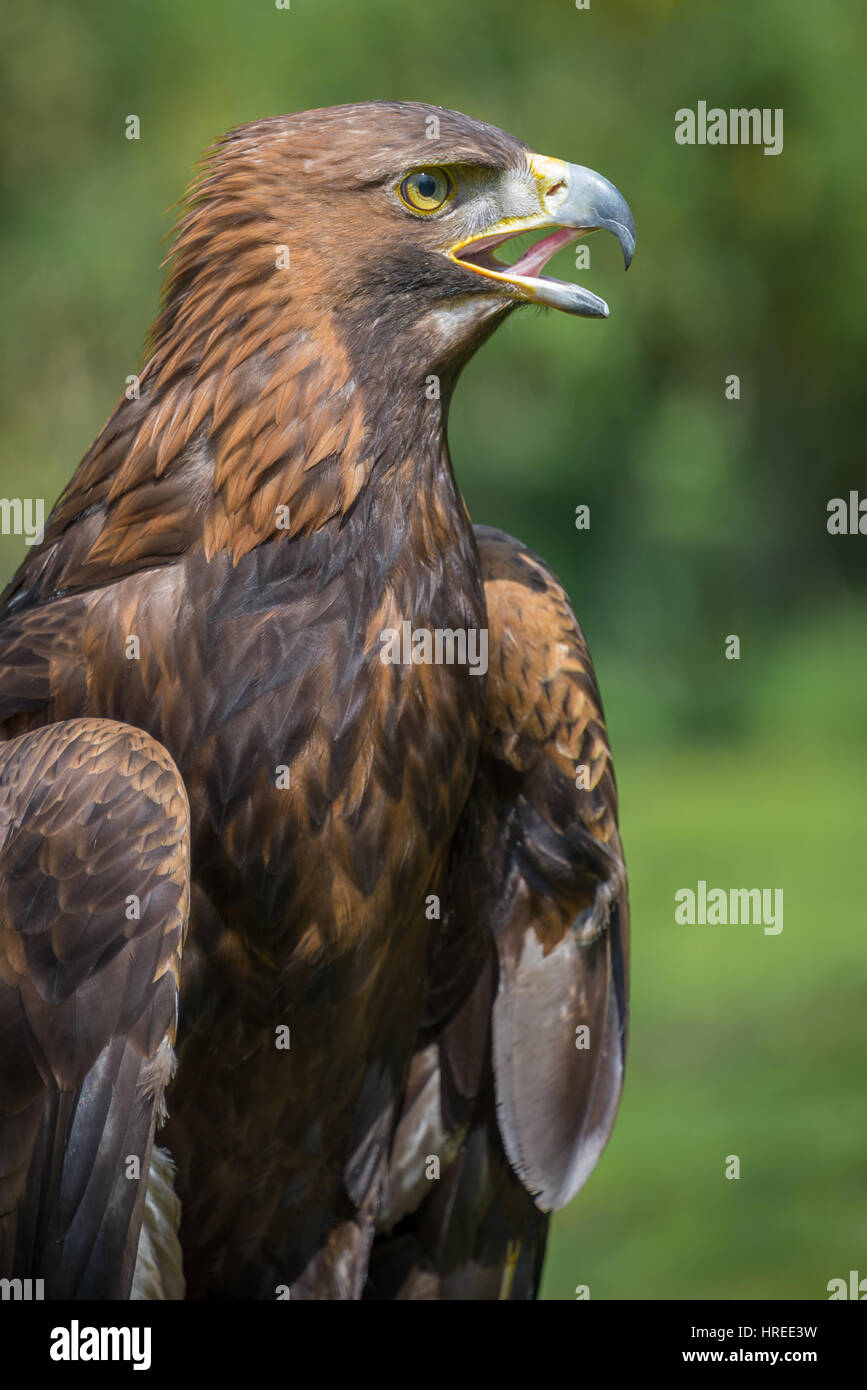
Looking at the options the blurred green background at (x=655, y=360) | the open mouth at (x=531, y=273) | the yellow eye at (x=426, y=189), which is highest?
the blurred green background at (x=655, y=360)

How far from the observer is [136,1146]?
2465 millimetres

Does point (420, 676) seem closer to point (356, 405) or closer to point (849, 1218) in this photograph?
point (356, 405)

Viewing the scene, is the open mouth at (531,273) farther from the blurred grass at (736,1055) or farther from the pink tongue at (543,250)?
the blurred grass at (736,1055)

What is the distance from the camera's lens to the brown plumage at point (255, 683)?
2.49m

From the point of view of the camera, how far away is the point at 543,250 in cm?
289

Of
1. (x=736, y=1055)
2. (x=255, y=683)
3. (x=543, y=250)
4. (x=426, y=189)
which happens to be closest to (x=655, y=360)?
(x=736, y=1055)

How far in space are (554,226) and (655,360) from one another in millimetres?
9741

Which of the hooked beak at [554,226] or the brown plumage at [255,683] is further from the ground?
the hooked beak at [554,226]

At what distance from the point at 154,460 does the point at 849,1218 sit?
16.0 feet

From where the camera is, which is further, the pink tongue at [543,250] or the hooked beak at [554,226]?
the pink tongue at [543,250]

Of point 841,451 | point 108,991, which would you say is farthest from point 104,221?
point 108,991

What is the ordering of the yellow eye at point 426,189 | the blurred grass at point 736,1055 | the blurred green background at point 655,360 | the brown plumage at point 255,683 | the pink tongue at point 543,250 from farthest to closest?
the blurred green background at point 655,360 < the blurred grass at point 736,1055 < the pink tongue at point 543,250 < the yellow eye at point 426,189 < the brown plumage at point 255,683

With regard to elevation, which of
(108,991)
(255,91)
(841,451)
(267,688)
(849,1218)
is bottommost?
(849,1218)

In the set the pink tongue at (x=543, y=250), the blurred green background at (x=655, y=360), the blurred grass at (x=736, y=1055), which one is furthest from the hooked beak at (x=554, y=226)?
the blurred green background at (x=655, y=360)
